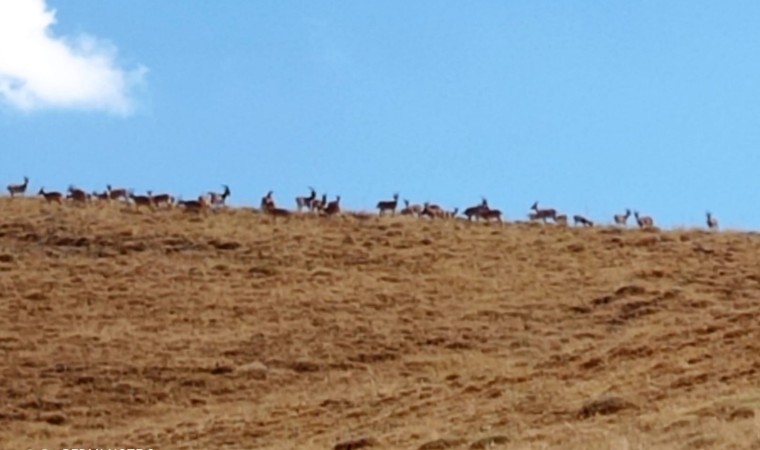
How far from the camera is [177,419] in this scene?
27.5m

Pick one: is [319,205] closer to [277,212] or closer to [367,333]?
[277,212]

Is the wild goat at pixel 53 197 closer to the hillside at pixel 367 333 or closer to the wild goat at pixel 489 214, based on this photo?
the hillside at pixel 367 333

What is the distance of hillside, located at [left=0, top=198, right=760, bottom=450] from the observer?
74.1ft

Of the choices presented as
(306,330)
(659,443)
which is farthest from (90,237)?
(659,443)

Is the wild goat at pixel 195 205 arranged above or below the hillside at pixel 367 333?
above

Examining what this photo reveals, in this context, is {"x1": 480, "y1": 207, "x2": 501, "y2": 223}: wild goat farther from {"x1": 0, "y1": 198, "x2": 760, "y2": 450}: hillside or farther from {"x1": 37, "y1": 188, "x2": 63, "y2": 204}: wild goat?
{"x1": 37, "y1": 188, "x2": 63, "y2": 204}: wild goat

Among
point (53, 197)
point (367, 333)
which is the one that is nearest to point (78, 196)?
point (53, 197)

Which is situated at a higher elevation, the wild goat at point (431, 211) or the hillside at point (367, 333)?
the wild goat at point (431, 211)

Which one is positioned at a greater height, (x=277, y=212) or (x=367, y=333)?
(x=277, y=212)

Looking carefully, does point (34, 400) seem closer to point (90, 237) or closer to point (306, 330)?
point (306, 330)

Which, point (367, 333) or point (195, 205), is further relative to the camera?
point (195, 205)

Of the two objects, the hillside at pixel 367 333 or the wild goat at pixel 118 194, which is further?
the wild goat at pixel 118 194

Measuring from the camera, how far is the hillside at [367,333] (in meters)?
22.6

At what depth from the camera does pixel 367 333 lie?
1335 inches
